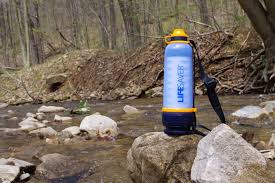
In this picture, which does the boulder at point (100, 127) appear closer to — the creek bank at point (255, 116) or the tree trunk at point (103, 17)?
the creek bank at point (255, 116)

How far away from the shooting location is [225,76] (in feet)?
33.3

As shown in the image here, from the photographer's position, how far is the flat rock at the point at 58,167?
152 inches

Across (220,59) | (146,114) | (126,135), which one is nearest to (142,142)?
(126,135)

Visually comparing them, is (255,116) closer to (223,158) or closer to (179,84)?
(179,84)

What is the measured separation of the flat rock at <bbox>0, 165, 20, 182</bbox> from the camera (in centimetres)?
355

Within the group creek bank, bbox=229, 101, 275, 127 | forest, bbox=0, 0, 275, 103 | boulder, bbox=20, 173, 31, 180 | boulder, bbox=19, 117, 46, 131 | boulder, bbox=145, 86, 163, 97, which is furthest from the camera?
boulder, bbox=145, 86, 163, 97

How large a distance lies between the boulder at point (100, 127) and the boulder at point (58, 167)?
4.33 ft

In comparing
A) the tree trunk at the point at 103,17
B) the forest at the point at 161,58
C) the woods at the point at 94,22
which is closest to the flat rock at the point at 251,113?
the forest at the point at 161,58

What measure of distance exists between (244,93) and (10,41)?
28.4m

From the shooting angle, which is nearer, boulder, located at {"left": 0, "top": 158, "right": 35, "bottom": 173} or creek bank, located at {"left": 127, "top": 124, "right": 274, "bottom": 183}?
creek bank, located at {"left": 127, "top": 124, "right": 274, "bottom": 183}

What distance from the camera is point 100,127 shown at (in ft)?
18.7

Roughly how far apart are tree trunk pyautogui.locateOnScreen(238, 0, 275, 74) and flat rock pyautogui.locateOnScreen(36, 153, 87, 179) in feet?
17.3

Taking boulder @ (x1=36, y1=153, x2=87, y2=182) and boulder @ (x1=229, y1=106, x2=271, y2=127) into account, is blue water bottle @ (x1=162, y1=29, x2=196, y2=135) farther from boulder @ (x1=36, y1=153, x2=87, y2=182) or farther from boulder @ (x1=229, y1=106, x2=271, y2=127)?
boulder @ (x1=229, y1=106, x2=271, y2=127)

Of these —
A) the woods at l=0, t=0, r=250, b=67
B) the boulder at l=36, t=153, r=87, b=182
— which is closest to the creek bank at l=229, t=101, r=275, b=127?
the boulder at l=36, t=153, r=87, b=182
